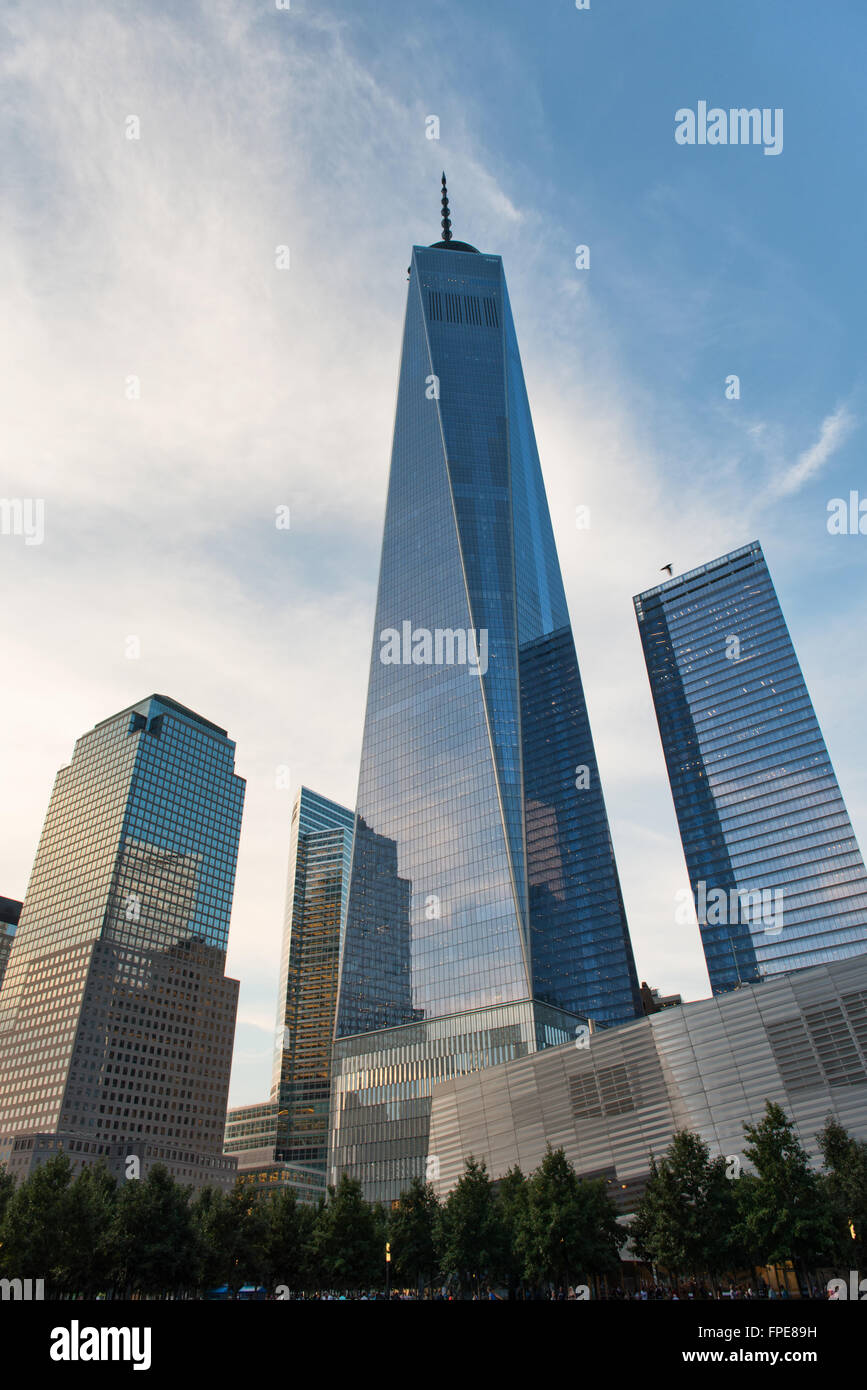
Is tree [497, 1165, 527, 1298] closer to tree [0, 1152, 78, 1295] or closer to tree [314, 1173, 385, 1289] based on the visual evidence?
tree [314, 1173, 385, 1289]

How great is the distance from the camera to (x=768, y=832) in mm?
180500

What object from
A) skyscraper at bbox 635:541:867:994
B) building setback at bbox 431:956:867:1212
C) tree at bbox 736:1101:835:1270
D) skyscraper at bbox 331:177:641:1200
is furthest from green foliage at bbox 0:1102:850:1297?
skyscraper at bbox 635:541:867:994

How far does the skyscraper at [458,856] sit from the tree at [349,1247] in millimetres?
56833

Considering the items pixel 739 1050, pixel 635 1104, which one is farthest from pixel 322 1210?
pixel 739 1050

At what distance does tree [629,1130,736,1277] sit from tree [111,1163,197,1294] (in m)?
33.7

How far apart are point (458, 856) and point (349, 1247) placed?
306 ft

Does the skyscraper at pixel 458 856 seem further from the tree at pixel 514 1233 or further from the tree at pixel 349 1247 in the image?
the tree at pixel 514 1233

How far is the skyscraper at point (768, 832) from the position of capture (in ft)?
552

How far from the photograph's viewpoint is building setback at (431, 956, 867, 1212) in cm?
7494

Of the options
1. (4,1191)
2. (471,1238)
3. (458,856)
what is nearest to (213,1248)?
(471,1238)

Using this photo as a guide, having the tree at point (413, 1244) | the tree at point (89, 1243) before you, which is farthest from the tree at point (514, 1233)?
the tree at point (89, 1243)

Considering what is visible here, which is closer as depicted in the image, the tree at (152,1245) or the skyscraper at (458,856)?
the tree at (152,1245)

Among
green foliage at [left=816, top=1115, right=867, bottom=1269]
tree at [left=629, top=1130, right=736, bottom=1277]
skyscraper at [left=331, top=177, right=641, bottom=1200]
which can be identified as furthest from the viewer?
skyscraper at [left=331, top=177, right=641, bottom=1200]
